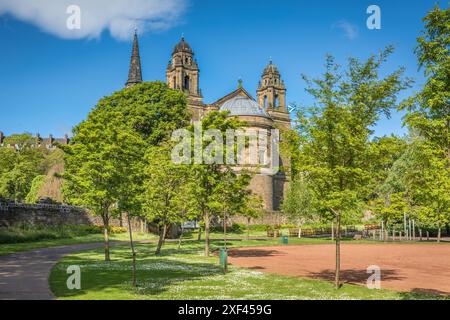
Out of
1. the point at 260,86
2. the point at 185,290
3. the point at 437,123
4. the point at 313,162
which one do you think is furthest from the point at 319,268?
the point at 260,86

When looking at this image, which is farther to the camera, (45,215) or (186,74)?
(186,74)

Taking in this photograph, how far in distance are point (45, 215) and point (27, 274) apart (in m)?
26.7

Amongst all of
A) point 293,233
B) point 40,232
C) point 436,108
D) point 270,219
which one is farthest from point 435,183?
point 270,219

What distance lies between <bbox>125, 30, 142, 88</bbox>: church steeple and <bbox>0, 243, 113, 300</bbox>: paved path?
59146 millimetres

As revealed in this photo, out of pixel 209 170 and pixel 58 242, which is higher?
pixel 209 170

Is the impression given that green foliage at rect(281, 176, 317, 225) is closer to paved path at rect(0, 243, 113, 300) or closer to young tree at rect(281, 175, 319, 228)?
young tree at rect(281, 175, 319, 228)

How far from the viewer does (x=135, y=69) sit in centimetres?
8700

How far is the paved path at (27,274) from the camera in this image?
15.0 m

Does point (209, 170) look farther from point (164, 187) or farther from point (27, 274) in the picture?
point (27, 274)

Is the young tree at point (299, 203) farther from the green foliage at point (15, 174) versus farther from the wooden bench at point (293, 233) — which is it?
the green foliage at point (15, 174)

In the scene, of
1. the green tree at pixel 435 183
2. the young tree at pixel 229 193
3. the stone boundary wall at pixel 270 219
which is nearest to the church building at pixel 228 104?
the stone boundary wall at pixel 270 219

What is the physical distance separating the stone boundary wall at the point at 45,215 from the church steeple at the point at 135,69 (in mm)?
37853
